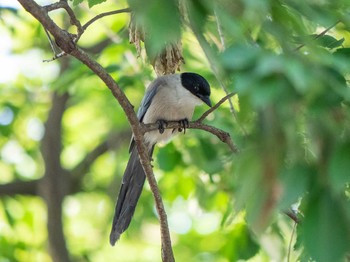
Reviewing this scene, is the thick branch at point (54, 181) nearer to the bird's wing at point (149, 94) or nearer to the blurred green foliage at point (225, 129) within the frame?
the blurred green foliage at point (225, 129)

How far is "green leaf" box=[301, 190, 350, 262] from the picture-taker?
1.84 meters

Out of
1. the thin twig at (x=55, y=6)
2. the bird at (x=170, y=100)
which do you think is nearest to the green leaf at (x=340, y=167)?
the thin twig at (x=55, y=6)

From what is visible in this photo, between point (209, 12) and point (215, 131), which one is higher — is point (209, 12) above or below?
above

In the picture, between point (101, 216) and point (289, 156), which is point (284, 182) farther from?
point (101, 216)

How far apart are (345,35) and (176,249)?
736 centimetres

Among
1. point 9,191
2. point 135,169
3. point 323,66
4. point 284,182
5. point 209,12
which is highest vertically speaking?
point 209,12

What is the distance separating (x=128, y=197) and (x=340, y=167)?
136 inches

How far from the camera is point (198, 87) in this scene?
5.88 meters

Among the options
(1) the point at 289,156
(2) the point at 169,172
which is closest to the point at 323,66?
(1) the point at 289,156

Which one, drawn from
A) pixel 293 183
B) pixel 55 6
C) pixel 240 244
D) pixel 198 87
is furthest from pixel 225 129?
pixel 293 183

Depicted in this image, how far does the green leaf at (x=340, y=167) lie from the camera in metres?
1.85

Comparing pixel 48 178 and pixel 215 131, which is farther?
pixel 48 178

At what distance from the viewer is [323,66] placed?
1.91 metres

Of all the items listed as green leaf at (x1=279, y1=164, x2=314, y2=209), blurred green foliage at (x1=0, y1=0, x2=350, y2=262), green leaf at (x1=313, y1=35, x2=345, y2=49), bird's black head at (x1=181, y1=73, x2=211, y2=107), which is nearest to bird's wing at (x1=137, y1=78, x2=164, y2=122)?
bird's black head at (x1=181, y1=73, x2=211, y2=107)
